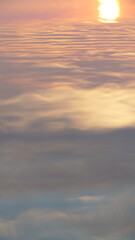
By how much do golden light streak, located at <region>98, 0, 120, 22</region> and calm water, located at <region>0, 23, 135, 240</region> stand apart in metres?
1.62

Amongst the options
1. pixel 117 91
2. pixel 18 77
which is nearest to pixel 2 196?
pixel 117 91

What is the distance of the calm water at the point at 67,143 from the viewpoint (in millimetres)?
998

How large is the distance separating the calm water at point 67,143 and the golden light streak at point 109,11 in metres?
1.62

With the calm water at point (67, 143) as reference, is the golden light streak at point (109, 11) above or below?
above

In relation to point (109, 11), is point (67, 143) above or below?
below

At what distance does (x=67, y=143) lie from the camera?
147cm

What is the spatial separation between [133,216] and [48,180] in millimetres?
273

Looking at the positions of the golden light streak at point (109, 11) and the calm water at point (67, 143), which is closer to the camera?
the calm water at point (67, 143)

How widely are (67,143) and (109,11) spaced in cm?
393

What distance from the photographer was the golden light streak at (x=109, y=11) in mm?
4476

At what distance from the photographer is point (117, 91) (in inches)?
80.0

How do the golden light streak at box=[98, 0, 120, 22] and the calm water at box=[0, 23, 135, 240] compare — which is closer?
the calm water at box=[0, 23, 135, 240]

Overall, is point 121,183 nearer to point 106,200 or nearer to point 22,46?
point 106,200

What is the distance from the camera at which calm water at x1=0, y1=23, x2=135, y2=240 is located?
998 millimetres
